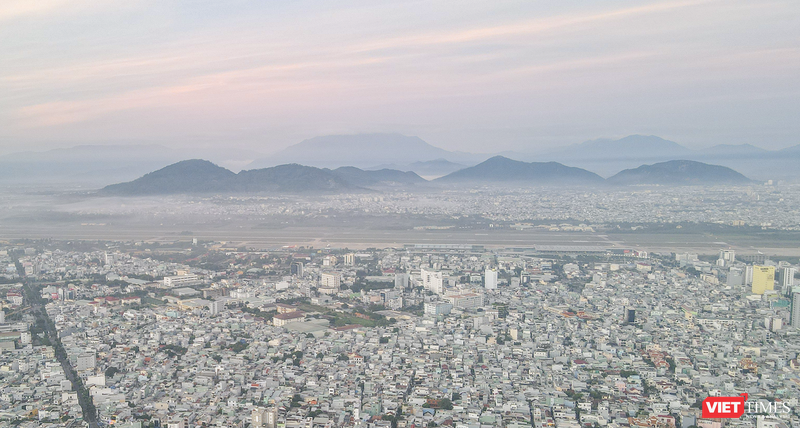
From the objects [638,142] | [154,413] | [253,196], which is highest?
[638,142]

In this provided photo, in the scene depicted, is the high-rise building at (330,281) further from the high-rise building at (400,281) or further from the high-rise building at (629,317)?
the high-rise building at (629,317)

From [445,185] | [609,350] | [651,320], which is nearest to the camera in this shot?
[609,350]

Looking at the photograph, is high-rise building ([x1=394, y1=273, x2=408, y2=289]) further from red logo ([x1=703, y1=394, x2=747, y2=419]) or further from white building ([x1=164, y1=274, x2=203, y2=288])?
red logo ([x1=703, y1=394, x2=747, y2=419])

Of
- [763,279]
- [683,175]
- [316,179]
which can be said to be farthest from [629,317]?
[683,175]

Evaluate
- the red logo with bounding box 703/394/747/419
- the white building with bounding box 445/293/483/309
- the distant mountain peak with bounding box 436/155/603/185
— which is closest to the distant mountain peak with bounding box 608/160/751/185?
the distant mountain peak with bounding box 436/155/603/185

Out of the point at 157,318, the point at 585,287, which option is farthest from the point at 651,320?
the point at 157,318

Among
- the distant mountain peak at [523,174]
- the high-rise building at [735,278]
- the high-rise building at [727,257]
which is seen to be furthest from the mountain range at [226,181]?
the high-rise building at [735,278]

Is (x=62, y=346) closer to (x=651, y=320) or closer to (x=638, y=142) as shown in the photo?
(x=651, y=320)
